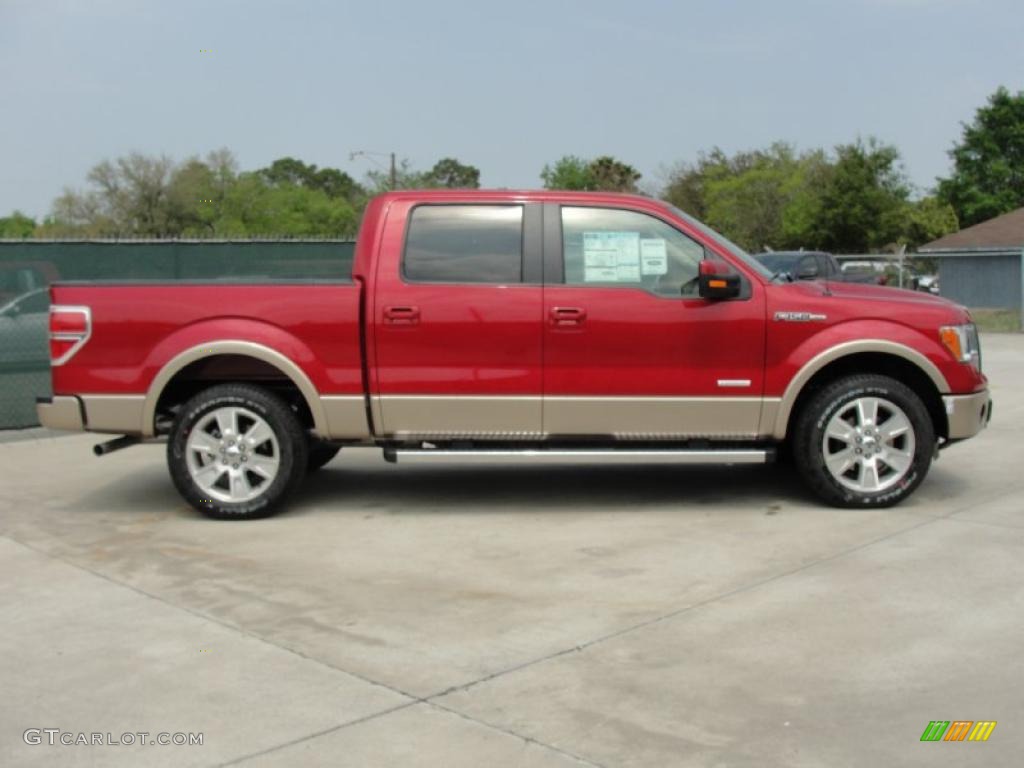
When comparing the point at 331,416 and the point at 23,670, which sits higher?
the point at 331,416

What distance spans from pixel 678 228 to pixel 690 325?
644mm

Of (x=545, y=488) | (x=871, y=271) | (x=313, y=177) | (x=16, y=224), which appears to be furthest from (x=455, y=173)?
(x=545, y=488)

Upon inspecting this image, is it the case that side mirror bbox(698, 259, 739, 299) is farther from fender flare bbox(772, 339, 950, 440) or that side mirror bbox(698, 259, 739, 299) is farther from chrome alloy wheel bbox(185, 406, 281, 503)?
chrome alloy wheel bbox(185, 406, 281, 503)

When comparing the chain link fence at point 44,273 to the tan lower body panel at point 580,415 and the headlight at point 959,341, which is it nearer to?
the tan lower body panel at point 580,415

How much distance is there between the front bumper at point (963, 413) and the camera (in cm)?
736

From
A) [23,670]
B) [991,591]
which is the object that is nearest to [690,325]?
[991,591]

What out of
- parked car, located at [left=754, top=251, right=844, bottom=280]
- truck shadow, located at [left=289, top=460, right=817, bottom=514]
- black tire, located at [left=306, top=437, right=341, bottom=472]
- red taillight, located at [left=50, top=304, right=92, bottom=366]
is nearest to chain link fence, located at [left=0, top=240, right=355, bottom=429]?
black tire, located at [left=306, top=437, right=341, bottom=472]

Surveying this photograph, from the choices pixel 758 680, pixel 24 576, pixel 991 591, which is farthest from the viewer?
pixel 24 576

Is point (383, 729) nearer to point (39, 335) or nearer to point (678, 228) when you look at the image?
point (678, 228)

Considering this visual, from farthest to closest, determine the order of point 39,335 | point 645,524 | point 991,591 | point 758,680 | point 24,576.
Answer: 1. point 39,335
2. point 645,524
3. point 24,576
4. point 991,591
5. point 758,680

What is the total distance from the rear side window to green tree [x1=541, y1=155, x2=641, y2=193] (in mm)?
62230

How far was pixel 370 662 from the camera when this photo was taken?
4855 mm

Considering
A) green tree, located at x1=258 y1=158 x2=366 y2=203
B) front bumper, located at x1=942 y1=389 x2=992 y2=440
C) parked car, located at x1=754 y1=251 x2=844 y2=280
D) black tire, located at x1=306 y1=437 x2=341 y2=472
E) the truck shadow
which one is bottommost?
the truck shadow

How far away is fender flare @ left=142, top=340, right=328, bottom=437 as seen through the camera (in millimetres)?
7266
